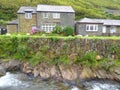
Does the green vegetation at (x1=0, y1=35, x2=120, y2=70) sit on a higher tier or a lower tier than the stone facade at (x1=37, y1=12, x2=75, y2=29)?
lower

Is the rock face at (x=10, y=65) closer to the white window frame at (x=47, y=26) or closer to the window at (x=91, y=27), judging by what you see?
the white window frame at (x=47, y=26)

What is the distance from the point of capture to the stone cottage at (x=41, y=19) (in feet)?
209

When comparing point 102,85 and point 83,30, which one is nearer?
point 102,85

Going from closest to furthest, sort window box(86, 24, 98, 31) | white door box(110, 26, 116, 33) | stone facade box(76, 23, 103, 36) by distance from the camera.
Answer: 1. stone facade box(76, 23, 103, 36)
2. window box(86, 24, 98, 31)
3. white door box(110, 26, 116, 33)

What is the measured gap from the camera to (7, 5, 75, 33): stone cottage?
209ft

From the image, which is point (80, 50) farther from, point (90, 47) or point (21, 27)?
point (21, 27)

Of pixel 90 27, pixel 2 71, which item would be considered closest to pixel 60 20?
pixel 90 27

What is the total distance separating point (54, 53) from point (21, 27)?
28.5 m

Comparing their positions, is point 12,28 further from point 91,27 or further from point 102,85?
point 102,85

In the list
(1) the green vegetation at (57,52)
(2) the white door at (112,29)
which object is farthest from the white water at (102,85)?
(2) the white door at (112,29)

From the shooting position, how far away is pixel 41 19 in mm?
64000

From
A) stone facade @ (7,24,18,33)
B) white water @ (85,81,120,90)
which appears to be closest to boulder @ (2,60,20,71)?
white water @ (85,81,120,90)

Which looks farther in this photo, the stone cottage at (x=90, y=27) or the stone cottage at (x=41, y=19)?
the stone cottage at (x=41, y=19)

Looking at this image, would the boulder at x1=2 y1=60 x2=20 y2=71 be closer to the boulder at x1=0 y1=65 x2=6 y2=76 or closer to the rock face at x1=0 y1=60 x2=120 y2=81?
the rock face at x1=0 y1=60 x2=120 y2=81
